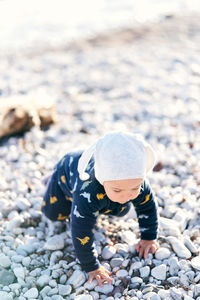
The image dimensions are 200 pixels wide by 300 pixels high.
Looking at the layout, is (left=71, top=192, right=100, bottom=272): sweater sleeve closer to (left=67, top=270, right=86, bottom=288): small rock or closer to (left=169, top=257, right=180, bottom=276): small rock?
(left=67, top=270, right=86, bottom=288): small rock

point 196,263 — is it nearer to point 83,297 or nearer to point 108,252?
point 108,252

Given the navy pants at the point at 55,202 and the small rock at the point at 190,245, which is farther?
the navy pants at the point at 55,202

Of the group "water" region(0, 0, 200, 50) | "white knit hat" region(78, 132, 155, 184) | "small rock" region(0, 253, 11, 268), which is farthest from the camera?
"water" region(0, 0, 200, 50)

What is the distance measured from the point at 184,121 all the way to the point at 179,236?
5.50 feet

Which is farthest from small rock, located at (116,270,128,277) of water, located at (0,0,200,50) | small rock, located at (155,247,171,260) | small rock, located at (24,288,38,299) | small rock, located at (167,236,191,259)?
water, located at (0,0,200,50)

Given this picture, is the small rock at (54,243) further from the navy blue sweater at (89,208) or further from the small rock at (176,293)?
the small rock at (176,293)

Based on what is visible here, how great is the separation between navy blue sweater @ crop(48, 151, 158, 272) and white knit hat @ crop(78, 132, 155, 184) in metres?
0.20

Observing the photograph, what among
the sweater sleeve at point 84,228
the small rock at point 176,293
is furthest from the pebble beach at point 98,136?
the sweater sleeve at point 84,228

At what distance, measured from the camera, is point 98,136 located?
12.5 ft

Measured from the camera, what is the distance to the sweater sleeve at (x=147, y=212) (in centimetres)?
226

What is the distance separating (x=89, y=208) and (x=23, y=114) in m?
1.86

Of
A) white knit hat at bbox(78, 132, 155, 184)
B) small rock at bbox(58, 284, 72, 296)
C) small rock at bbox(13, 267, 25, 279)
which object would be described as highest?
white knit hat at bbox(78, 132, 155, 184)

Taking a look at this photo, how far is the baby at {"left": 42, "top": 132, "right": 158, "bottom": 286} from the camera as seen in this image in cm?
190

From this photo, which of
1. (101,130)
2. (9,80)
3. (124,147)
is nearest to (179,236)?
(124,147)
